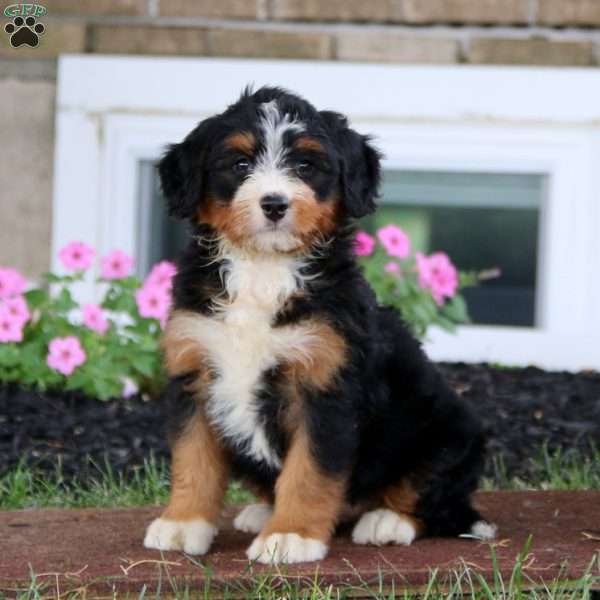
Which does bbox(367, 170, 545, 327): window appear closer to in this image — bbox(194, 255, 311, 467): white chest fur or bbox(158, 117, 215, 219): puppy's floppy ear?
bbox(158, 117, 215, 219): puppy's floppy ear

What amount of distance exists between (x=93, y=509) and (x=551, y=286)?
3505 mm

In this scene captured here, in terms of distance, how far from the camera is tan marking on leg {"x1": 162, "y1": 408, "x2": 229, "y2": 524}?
4.00 m

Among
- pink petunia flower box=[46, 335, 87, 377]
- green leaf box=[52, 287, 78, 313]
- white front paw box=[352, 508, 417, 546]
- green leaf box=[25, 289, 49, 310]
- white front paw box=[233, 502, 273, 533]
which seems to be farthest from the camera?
green leaf box=[25, 289, 49, 310]

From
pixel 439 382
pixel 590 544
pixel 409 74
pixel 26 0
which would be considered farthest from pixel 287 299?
pixel 26 0

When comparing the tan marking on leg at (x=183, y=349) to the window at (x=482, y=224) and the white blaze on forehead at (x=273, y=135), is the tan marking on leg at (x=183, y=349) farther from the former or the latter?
the window at (x=482, y=224)

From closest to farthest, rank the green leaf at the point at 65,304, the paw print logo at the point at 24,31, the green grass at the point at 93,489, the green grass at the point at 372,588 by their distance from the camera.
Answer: the green grass at the point at 372,588 < the green grass at the point at 93,489 < the green leaf at the point at 65,304 < the paw print logo at the point at 24,31

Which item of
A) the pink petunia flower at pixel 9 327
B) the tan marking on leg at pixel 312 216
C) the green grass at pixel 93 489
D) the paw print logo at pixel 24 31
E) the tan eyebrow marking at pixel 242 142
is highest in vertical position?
the paw print logo at pixel 24 31

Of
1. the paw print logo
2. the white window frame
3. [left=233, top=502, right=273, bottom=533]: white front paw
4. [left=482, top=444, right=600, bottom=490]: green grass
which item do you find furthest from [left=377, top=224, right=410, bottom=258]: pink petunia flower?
[left=233, top=502, right=273, bottom=533]: white front paw

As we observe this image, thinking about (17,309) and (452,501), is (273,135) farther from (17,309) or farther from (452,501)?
(17,309)

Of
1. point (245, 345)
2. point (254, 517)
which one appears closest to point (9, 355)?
point (254, 517)

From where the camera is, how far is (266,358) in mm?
3928

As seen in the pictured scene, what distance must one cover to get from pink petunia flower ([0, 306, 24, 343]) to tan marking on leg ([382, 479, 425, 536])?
2.59 meters

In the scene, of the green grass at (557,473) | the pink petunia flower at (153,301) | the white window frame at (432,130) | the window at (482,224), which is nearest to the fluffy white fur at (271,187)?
the green grass at (557,473)

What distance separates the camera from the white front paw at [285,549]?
12.5 feet
